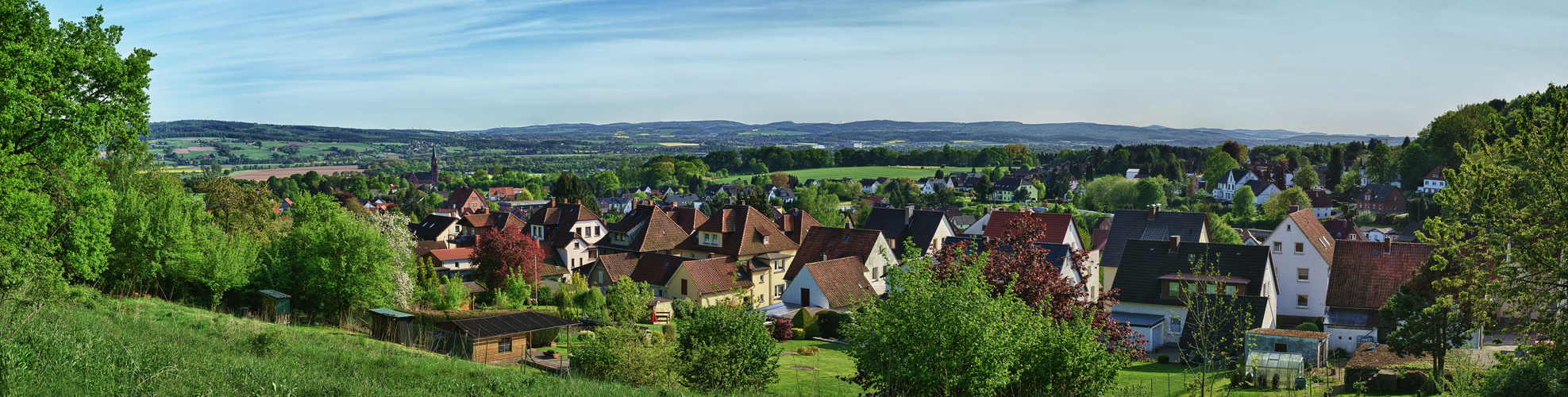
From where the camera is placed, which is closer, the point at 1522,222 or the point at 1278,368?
the point at 1522,222

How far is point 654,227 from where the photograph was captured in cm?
5644

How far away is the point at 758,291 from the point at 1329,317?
23.8 meters

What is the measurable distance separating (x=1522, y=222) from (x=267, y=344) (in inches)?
656

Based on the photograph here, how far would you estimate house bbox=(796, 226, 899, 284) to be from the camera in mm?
42812

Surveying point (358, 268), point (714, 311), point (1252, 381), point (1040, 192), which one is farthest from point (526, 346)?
point (1040, 192)

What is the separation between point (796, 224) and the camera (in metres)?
59.4

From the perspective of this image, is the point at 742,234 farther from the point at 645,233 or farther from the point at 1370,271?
the point at 1370,271

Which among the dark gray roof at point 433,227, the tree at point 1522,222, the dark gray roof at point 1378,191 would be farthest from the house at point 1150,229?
the dark gray roof at point 1378,191

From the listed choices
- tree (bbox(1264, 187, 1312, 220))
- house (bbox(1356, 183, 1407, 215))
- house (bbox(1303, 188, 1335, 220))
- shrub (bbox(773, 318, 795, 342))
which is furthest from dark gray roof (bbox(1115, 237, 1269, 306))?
house (bbox(1303, 188, 1335, 220))

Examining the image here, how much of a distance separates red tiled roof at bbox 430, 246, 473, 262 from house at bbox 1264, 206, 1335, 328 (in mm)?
44078

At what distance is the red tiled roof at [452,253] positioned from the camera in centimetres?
5488

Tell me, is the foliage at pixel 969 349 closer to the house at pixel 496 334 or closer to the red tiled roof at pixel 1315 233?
the house at pixel 496 334

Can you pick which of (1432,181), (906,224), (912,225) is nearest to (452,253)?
(906,224)

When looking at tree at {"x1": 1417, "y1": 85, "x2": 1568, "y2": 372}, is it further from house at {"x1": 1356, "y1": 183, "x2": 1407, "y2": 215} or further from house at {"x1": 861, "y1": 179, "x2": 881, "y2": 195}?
house at {"x1": 861, "y1": 179, "x2": 881, "y2": 195}
